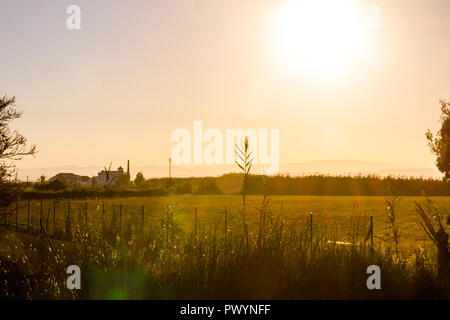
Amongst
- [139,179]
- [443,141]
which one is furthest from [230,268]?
[139,179]

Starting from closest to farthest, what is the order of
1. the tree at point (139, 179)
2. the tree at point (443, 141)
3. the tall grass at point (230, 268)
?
1. the tall grass at point (230, 268)
2. the tree at point (443, 141)
3. the tree at point (139, 179)

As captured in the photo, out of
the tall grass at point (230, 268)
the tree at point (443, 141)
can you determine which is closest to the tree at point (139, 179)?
the tree at point (443, 141)

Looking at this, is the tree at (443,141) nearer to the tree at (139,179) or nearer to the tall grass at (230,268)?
the tall grass at (230,268)

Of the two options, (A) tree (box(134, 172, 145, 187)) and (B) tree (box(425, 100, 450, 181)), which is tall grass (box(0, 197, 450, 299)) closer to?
(B) tree (box(425, 100, 450, 181))

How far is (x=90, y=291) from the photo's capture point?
7910mm

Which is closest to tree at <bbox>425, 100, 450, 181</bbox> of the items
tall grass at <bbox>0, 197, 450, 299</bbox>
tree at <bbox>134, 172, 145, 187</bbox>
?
tall grass at <bbox>0, 197, 450, 299</bbox>

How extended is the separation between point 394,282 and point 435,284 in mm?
901

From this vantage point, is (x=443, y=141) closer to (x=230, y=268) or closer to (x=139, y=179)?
(x=230, y=268)
